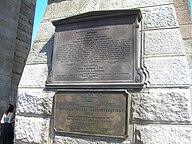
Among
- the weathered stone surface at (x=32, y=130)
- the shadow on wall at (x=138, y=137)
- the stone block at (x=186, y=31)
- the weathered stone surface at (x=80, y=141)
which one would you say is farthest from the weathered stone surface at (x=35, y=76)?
the stone block at (x=186, y=31)

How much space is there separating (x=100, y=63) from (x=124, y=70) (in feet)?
1.16

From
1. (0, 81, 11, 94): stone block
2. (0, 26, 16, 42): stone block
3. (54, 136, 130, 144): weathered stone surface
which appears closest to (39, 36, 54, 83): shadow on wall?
(54, 136, 130, 144): weathered stone surface

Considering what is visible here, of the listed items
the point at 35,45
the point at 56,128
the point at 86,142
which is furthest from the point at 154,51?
the point at 35,45

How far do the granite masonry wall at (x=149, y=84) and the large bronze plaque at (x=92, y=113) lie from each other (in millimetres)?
99

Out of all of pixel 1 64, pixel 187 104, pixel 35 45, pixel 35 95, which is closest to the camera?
pixel 187 104

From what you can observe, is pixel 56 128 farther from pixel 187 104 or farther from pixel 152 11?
pixel 152 11

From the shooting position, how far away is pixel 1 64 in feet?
31.6

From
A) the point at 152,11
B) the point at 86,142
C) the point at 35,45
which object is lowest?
the point at 86,142

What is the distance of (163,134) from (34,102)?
5.98ft

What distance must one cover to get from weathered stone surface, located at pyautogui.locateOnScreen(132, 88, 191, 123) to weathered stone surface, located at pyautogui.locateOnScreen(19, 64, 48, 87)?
1405 mm

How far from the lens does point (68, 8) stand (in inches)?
144

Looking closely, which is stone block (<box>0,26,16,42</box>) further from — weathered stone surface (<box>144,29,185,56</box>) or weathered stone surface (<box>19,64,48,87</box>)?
weathered stone surface (<box>144,29,185,56</box>)

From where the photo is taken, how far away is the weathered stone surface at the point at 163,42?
2742 mm

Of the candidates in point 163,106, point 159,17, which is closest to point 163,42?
point 159,17
